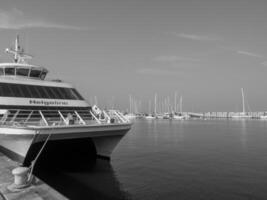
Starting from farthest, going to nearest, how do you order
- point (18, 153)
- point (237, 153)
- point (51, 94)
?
1. point (237, 153)
2. point (51, 94)
3. point (18, 153)

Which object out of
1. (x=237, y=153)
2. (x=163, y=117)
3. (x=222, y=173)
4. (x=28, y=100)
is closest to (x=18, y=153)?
(x=28, y=100)

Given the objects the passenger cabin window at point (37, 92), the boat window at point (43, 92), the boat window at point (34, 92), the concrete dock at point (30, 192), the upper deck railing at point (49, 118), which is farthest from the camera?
the boat window at point (43, 92)

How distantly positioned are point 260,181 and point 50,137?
10292 millimetres

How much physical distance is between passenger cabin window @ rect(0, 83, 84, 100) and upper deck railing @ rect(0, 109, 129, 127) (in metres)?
1.10

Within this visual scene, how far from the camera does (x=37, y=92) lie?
13.7 meters

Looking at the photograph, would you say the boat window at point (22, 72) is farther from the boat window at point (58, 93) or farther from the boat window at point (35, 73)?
the boat window at point (58, 93)

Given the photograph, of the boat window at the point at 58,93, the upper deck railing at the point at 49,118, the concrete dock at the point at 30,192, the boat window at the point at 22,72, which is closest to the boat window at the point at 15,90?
the upper deck railing at the point at 49,118

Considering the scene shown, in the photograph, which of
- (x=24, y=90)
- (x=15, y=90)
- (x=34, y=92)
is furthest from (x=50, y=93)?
(x=15, y=90)

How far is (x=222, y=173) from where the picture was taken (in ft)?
43.1

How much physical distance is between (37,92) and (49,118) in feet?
7.62

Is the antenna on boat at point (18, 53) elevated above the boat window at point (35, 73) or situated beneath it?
elevated above

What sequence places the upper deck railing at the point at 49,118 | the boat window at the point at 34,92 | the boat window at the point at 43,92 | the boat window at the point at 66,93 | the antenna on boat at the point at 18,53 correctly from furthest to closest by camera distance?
the antenna on boat at the point at 18,53 < the boat window at the point at 66,93 < the boat window at the point at 43,92 < the boat window at the point at 34,92 < the upper deck railing at the point at 49,118

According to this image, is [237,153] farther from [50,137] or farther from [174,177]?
[50,137]

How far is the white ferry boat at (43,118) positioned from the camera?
A: 10.5 m
